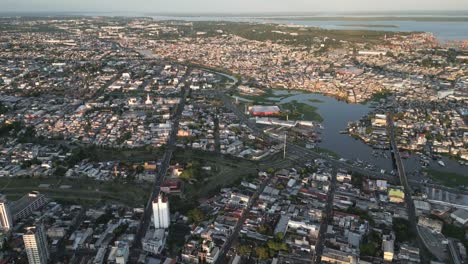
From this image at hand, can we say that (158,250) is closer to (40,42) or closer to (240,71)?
(240,71)

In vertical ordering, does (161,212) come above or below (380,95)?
below

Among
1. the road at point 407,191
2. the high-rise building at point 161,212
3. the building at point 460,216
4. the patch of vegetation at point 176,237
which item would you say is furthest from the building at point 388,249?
the high-rise building at point 161,212

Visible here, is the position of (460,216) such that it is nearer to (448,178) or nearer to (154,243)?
(448,178)

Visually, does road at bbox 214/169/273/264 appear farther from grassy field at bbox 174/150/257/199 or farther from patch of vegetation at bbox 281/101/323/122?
patch of vegetation at bbox 281/101/323/122

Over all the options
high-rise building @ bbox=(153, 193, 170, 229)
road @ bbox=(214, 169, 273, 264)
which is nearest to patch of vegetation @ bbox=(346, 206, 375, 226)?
road @ bbox=(214, 169, 273, 264)

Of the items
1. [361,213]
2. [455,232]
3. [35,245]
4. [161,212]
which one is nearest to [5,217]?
[35,245]

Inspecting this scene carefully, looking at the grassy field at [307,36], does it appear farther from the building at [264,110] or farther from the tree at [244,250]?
the tree at [244,250]
